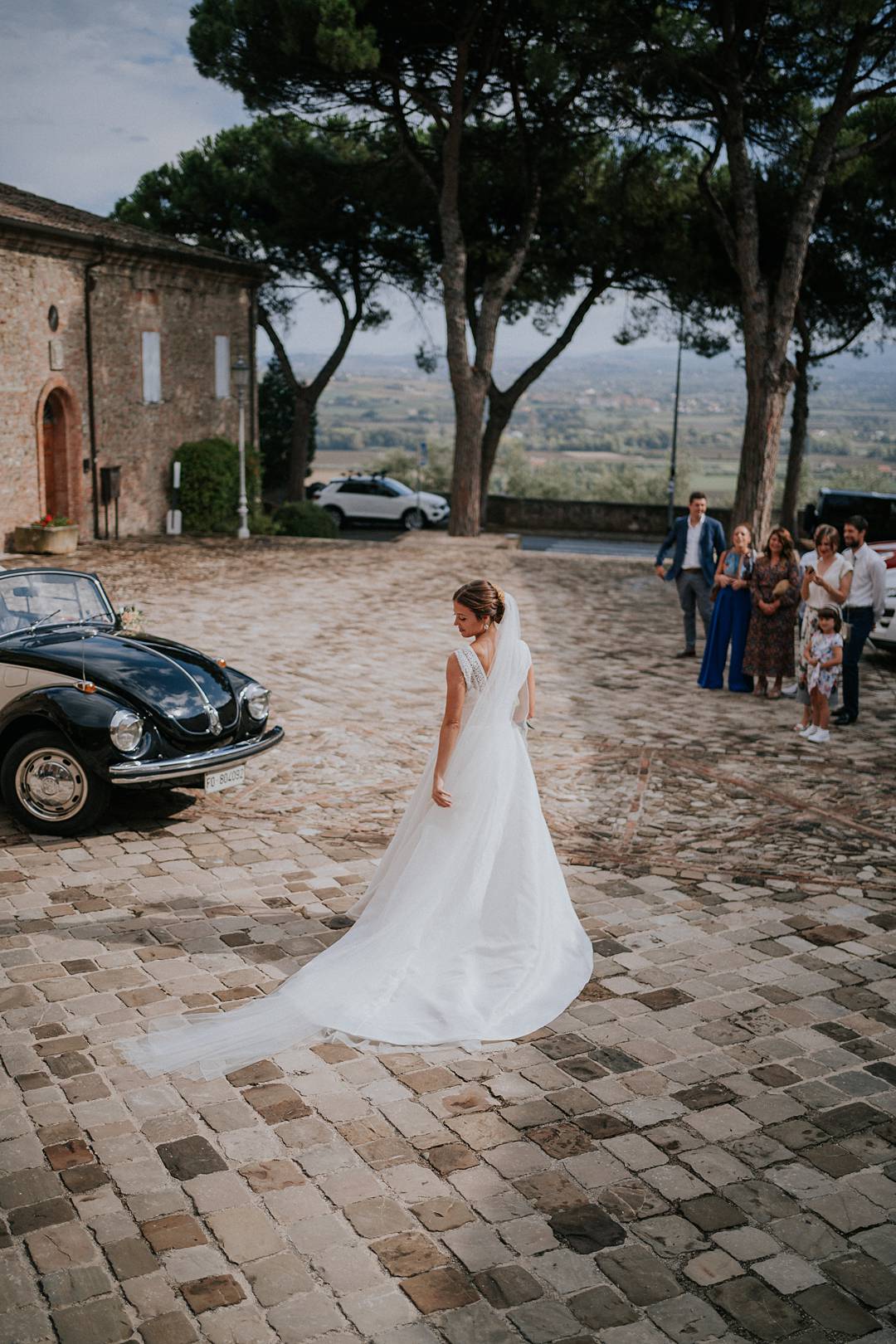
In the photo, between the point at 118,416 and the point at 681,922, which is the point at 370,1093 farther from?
the point at 118,416

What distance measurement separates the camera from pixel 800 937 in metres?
6.33

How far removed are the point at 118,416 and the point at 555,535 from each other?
1959cm

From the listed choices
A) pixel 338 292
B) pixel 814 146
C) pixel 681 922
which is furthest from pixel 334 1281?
pixel 338 292

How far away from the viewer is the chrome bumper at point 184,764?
23.9ft

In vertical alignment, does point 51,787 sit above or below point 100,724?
below

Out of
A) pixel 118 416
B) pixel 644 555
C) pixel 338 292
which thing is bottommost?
pixel 644 555

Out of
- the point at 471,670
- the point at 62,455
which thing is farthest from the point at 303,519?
the point at 471,670

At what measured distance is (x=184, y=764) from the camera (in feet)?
24.6

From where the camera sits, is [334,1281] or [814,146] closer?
[334,1281]

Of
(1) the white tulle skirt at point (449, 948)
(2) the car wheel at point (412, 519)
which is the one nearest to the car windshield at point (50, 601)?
(1) the white tulle skirt at point (449, 948)

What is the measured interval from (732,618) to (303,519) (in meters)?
20.8

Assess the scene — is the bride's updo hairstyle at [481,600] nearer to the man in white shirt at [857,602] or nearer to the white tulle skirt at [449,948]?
the white tulle skirt at [449,948]

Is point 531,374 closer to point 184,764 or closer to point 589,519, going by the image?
point 589,519

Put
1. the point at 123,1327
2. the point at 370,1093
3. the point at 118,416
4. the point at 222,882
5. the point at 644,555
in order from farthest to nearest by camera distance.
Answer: the point at 644,555 → the point at 118,416 → the point at 222,882 → the point at 370,1093 → the point at 123,1327
